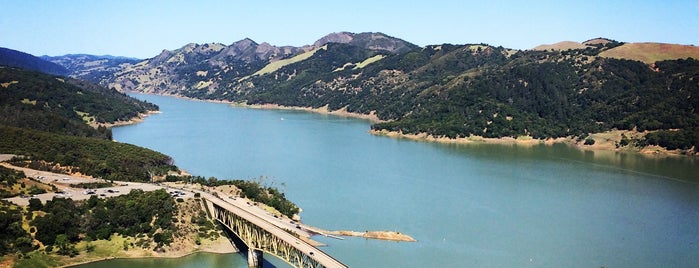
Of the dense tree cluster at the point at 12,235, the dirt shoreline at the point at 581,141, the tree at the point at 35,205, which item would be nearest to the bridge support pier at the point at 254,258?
the dense tree cluster at the point at 12,235

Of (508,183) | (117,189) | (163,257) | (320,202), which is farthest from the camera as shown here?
(508,183)

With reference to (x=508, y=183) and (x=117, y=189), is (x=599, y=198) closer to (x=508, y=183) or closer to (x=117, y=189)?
(x=508, y=183)

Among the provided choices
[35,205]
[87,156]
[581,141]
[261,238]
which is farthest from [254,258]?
[581,141]

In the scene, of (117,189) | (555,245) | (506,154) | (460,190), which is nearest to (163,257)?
(117,189)

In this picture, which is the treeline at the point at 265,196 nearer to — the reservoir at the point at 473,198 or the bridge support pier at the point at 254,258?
the reservoir at the point at 473,198

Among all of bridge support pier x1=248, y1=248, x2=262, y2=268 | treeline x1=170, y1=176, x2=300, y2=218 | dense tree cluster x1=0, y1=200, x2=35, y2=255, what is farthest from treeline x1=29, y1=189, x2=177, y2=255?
treeline x1=170, y1=176, x2=300, y2=218

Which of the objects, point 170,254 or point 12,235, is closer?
→ point 12,235

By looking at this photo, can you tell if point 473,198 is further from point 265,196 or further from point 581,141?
point 581,141
